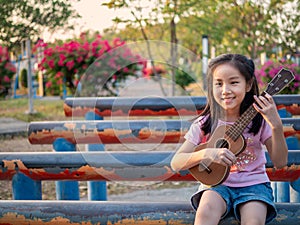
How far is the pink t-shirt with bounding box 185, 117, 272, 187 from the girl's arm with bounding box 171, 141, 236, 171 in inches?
2.0

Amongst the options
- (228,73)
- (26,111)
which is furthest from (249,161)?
→ (26,111)

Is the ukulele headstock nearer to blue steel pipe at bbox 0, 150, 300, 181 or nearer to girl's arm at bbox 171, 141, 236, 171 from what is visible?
girl's arm at bbox 171, 141, 236, 171

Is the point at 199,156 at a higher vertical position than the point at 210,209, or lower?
higher

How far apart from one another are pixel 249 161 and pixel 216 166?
0.20m

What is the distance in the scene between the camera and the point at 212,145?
2.32 meters

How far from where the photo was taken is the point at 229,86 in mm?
2328

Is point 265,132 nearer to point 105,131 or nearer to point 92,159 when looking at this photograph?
point 92,159

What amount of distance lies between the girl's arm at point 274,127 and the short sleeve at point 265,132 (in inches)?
0.7

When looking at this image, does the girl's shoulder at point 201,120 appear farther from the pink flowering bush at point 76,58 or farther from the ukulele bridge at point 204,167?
the pink flowering bush at point 76,58

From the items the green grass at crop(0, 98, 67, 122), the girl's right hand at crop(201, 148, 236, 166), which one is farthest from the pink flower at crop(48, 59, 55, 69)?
the girl's right hand at crop(201, 148, 236, 166)

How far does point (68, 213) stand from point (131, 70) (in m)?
9.13

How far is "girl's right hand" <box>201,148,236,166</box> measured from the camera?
7.06 feet

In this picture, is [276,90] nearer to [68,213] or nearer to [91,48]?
[68,213]

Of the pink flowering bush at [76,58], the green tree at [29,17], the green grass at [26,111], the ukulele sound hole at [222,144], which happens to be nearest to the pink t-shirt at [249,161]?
the ukulele sound hole at [222,144]
